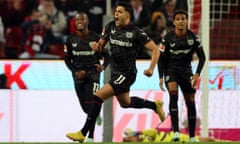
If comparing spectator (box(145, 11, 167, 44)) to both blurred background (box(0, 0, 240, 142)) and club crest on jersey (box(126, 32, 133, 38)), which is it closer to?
blurred background (box(0, 0, 240, 142))

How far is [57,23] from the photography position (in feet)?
67.4

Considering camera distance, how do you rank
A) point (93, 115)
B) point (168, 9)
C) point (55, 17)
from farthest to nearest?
1. point (55, 17)
2. point (168, 9)
3. point (93, 115)

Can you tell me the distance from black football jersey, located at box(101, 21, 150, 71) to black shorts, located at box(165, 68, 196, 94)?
0.81 meters

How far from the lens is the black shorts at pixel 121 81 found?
13.4 metres

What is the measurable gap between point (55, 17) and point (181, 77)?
6.78 meters

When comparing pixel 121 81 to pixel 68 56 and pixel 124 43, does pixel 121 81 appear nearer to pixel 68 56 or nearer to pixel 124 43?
pixel 124 43

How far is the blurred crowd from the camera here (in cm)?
1994

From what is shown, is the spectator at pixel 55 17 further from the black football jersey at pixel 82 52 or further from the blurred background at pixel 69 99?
the black football jersey at pixel 82 52

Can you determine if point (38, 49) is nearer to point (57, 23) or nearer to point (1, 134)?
point (57, 23)

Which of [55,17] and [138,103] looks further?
[55,17]

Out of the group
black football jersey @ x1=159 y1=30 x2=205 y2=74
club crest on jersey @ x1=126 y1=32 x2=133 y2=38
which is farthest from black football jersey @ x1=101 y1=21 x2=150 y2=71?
black football jersey @ x1=159 y1=30 x2=205 y2=74

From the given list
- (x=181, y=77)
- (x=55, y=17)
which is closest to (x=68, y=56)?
(x=181, y=77)

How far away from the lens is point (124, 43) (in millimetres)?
13422

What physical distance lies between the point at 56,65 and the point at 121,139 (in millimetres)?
1792
